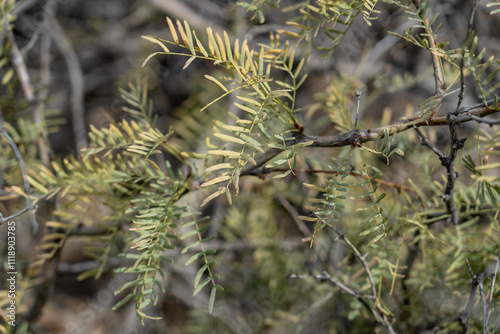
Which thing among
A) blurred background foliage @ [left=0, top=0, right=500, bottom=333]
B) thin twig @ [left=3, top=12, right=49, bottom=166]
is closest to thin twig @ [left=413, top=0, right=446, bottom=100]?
blurred background foliage @ [left=0, top=0, right=500, bottom=333]

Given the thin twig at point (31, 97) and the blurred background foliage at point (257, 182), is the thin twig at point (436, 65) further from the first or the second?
the thin twig at point (31, 97)

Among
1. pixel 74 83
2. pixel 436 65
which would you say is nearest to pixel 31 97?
pixel 74 83

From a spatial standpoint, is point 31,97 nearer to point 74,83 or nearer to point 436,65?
point 74,83

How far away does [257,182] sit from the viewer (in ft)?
2.91

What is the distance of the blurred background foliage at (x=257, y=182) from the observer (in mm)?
452

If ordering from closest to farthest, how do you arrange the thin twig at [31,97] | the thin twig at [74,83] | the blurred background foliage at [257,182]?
1. the blurred background foliage at [257,182]
2. the thin twig at [31,97]
3. the thin twig at [74,83]

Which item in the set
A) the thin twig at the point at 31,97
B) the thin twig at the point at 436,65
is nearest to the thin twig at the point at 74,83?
the thin twig at the point at 31,97

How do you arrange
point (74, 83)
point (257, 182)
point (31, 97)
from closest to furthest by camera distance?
point (31, 97) → point (257, 182) → point (74, 83)

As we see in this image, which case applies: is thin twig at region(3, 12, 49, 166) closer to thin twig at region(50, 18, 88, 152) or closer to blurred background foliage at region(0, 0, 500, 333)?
blurred background foliage at region(0, 0, 500, 333)

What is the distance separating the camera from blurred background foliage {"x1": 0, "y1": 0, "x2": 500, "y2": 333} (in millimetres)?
452

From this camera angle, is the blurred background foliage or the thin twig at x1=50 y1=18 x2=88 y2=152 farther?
the thin twig at x1=50 y1=18 x2=88 y2=152

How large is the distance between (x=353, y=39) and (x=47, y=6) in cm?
81

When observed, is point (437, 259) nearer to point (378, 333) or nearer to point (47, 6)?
point (378, 333)

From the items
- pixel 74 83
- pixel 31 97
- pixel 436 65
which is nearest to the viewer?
pixel 436 65
